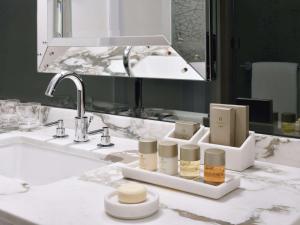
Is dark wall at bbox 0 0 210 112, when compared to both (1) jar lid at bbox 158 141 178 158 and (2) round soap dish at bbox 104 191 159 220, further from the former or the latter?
(2) round soap dish at bbox 104 191 159 220

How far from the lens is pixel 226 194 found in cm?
85

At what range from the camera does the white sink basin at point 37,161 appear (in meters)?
1.28

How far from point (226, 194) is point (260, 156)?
0.28 meters

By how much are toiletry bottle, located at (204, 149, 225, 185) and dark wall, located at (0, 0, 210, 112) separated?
0.43 m

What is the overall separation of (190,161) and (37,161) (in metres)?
0.68

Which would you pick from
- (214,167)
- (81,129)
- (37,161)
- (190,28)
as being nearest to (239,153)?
(214,167)

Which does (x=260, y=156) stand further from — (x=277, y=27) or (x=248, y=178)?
(x=277, y=27)

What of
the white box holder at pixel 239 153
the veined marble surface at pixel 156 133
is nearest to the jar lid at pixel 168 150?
the white box holder at pixel 239 153

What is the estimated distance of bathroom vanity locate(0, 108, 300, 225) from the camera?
746 millimetres

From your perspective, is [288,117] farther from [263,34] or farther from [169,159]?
[169,159]

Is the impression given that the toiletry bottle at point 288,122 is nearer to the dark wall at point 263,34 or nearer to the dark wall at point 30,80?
the dark wall at point 263,34

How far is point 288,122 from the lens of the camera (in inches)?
42.0

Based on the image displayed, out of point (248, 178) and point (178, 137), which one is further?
point (178, 137)

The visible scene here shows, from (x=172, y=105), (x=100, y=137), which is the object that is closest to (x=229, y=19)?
(x=172, y=105)
